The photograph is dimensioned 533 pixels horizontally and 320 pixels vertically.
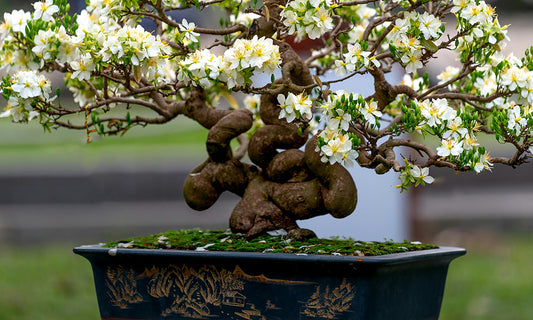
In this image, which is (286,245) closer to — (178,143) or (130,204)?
(130,204)

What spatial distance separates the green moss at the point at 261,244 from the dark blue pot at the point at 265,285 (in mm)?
70

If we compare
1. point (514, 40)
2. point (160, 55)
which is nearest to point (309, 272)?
point (160, 55)

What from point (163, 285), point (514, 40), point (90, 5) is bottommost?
point (163, 285)

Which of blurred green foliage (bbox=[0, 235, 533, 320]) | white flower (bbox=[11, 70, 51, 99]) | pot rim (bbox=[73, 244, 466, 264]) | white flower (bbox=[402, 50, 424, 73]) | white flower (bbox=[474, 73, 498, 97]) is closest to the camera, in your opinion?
pot rim (bbox=[73, 244, 466, 264])

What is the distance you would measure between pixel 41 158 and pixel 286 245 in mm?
5535

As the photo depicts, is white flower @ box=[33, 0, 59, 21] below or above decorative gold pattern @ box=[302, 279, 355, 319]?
above

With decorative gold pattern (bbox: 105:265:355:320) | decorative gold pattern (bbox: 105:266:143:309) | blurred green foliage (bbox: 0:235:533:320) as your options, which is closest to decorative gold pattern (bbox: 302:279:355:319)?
decorative gold pattern (bbox: 105:265:355:320)

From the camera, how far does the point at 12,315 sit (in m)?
4.03

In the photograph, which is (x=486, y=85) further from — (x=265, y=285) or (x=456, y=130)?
(x=265, y=285)

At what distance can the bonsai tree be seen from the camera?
1.73m

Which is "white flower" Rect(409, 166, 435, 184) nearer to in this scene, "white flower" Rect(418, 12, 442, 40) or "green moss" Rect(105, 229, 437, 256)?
"green moss" Rect(105, 229, 437, 256)

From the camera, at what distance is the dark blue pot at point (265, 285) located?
169 centimetres

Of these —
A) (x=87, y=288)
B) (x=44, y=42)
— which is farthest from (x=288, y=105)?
(x=87, y=288)

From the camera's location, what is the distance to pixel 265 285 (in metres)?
1.76
